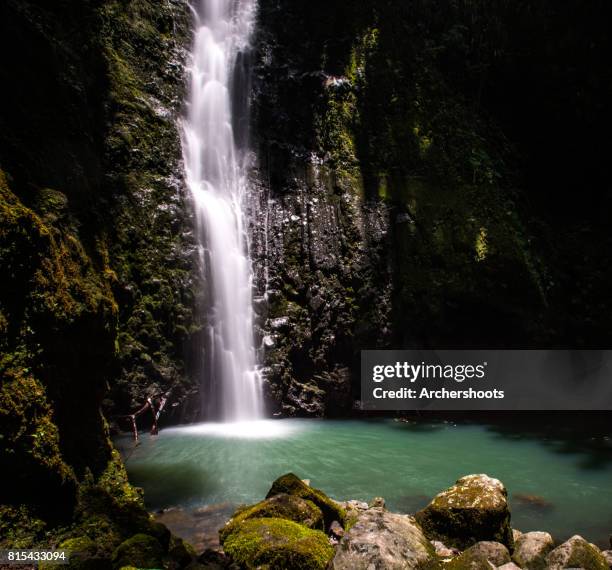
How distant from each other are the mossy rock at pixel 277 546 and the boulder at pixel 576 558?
173cm

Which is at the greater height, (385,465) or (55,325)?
(55,325)

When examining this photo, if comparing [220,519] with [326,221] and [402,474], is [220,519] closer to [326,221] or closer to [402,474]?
[402,474]

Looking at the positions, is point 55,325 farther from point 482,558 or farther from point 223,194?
point 223,194

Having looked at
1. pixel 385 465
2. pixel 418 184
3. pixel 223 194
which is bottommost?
pixel 385 465

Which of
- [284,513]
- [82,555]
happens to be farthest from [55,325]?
[284,513]

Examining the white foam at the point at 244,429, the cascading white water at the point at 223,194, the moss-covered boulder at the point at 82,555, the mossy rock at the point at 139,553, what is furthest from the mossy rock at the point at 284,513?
the cascading white water at the point at 223,194

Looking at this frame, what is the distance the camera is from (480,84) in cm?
1617

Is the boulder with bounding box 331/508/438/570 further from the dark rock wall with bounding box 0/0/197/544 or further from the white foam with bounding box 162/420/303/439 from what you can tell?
the white foam with bounding box 162/420/303/439

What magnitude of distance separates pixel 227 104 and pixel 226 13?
12.5ft

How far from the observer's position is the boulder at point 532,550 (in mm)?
3932

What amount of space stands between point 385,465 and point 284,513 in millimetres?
3667

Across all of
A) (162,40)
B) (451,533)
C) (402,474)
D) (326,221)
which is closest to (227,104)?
(162,40)

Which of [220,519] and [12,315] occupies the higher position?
[12,315]

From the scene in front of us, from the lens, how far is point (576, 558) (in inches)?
141
